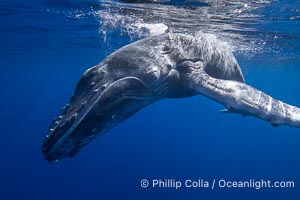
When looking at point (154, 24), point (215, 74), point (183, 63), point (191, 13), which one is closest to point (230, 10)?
point (191, 13)

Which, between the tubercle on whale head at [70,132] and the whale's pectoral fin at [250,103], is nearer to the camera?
the tubercle on whale head at [70,132]

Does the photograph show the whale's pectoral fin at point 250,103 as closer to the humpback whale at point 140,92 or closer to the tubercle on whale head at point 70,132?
the humpback whale at point 140,92

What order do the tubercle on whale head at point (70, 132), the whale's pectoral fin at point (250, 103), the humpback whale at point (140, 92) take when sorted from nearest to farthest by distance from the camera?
the tubercle on whale head at point (70, 132)
the humpback whale at point (140, 92)
the whale's pectoral fin at point (250, 103)

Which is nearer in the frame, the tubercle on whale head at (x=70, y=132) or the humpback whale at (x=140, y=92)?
the tubercle on whale head at (x=70, y=132)

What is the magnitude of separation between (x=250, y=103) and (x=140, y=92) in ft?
7.39

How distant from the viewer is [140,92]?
621 centimetres

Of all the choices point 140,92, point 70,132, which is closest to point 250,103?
point 140,92

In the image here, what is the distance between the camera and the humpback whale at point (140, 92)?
17.1 ft

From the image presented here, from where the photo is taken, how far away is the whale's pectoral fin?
5.88 m

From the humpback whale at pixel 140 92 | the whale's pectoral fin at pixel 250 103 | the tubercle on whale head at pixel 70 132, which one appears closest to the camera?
the tubercle on whale head at pixel 70 132

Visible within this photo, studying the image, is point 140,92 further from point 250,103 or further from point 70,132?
point 250,103

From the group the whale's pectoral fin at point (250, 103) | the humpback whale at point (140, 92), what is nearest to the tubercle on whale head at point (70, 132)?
the humpback whale at point (140, 92)

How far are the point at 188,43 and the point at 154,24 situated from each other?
9.85 metres

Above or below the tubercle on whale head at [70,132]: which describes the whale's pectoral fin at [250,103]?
above
